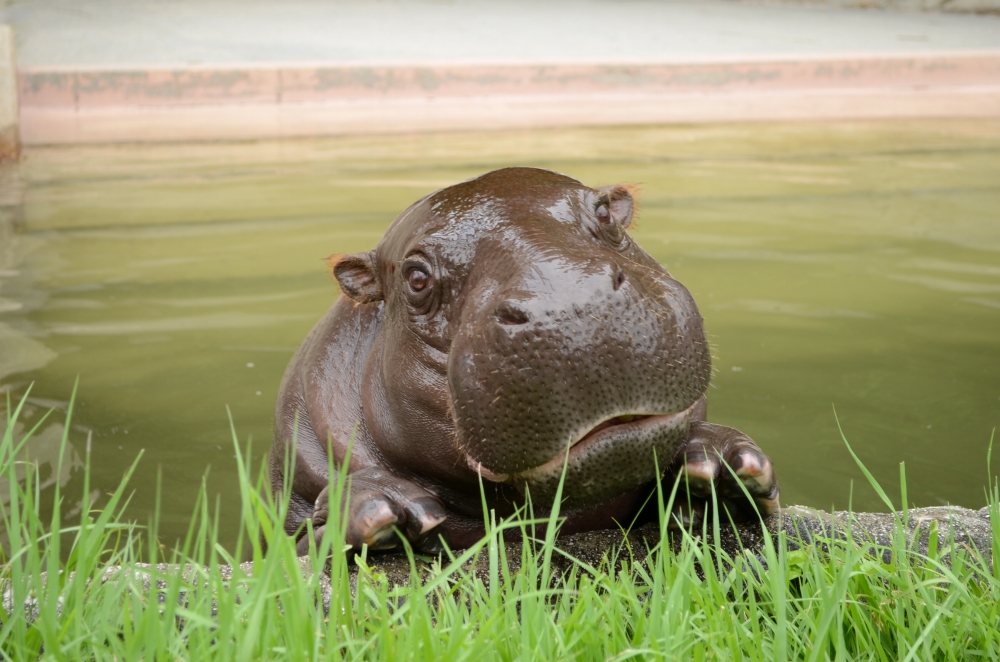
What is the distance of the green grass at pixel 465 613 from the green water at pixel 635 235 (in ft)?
3.12

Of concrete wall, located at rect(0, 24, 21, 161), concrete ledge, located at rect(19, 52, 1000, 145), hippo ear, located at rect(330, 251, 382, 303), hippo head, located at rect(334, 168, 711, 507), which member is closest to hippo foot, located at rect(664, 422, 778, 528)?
hippo head, located at rect(334, 168, 711, 507)

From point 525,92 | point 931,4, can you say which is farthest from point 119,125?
point 931,4

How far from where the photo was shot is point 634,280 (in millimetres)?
1967

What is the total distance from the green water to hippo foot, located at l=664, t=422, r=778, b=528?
53 centimetres

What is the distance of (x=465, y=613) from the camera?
1.81 metres

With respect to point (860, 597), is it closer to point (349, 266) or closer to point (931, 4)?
point (349, 266)

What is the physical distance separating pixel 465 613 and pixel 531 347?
0.44 m

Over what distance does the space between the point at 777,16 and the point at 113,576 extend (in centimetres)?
1736

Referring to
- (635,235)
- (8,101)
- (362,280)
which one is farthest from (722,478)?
(8,101)

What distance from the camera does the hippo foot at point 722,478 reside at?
215cm

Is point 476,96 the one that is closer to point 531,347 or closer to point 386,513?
point 386,513

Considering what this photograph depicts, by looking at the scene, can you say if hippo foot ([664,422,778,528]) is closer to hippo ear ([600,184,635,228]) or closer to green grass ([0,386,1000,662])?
green grass ([0,386,1000,662])

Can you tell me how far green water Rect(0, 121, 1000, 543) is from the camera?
394 cm

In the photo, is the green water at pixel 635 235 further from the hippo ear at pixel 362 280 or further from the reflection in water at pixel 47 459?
the hippo ear at pixel 362 280
